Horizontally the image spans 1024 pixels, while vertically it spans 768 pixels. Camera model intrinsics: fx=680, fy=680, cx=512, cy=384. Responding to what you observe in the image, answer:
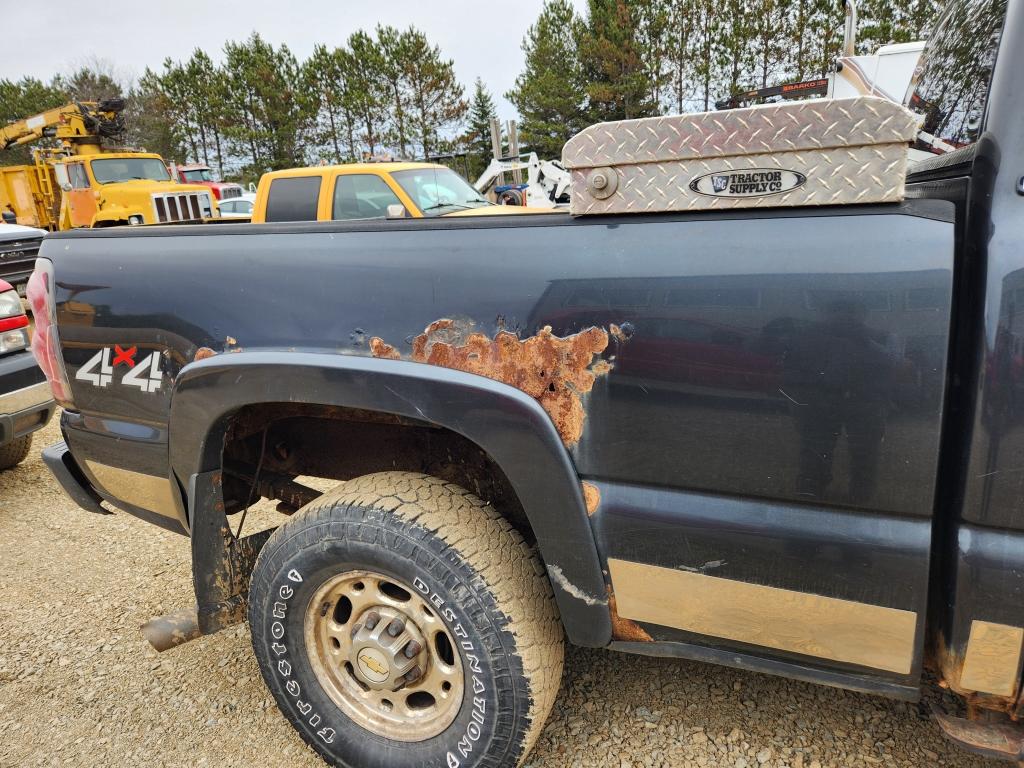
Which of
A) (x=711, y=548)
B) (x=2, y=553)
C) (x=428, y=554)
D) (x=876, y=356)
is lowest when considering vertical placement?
(x=2, y=553)

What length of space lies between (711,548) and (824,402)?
386mm

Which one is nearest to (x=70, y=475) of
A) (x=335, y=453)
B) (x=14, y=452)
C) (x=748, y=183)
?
(x=335, y=453)

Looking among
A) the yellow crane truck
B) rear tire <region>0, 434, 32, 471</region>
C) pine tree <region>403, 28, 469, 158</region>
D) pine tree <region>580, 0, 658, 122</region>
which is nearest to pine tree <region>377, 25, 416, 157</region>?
pine tree <region>403, 28, 469, 158</region>

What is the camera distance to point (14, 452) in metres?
4.51

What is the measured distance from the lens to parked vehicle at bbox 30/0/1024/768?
1.23m

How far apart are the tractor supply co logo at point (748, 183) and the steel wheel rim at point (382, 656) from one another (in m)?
1.20

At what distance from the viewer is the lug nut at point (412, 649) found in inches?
71.2

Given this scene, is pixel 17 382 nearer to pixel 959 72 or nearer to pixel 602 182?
pixel 602 182

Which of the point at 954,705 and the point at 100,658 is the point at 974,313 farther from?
the point at 100,658

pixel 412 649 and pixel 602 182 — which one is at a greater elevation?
pixel 602 182

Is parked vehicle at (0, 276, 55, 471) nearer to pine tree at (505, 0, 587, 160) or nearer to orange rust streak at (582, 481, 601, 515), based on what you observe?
orange rust streak at (582, 481, 601, 515)

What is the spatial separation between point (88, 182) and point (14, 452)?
1171 cm

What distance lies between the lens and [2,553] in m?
3.55

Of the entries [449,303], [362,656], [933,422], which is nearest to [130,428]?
[362,656]
